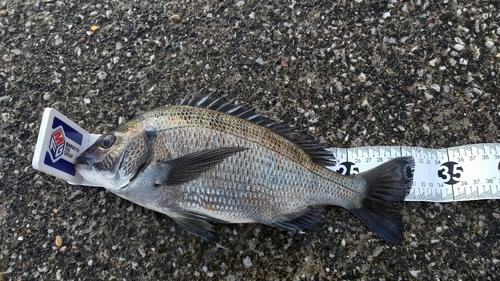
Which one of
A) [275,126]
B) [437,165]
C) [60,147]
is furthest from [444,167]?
[60,147]

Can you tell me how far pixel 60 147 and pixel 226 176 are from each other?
92 cm

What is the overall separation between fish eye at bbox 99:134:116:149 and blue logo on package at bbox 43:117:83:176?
21cm

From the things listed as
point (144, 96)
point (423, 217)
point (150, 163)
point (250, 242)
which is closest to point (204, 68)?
point (144, 96)

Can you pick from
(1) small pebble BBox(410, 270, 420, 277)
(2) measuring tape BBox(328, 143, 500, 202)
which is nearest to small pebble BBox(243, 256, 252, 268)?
(2) measuring tape BBox(328, 143, 500, 202)

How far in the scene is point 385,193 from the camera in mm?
2109

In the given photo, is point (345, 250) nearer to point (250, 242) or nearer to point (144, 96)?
point (250, 242)

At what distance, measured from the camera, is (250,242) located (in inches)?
88.7

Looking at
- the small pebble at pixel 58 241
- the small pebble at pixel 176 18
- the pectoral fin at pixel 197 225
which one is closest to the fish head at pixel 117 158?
the pectoral fin at pixel 197 225

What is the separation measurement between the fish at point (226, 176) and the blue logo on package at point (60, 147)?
0.09 metres

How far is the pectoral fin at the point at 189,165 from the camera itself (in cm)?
195

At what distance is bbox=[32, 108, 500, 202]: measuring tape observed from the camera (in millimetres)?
2229

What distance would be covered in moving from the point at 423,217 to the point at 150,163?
166 cm

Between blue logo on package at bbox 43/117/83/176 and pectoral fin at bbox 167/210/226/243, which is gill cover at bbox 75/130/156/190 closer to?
blue logo on package at bbox 43/117/83/176

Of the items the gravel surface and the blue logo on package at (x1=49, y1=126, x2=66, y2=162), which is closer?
the blue logo on package at (x1=49, y1=126, x2=66, y2=162)
